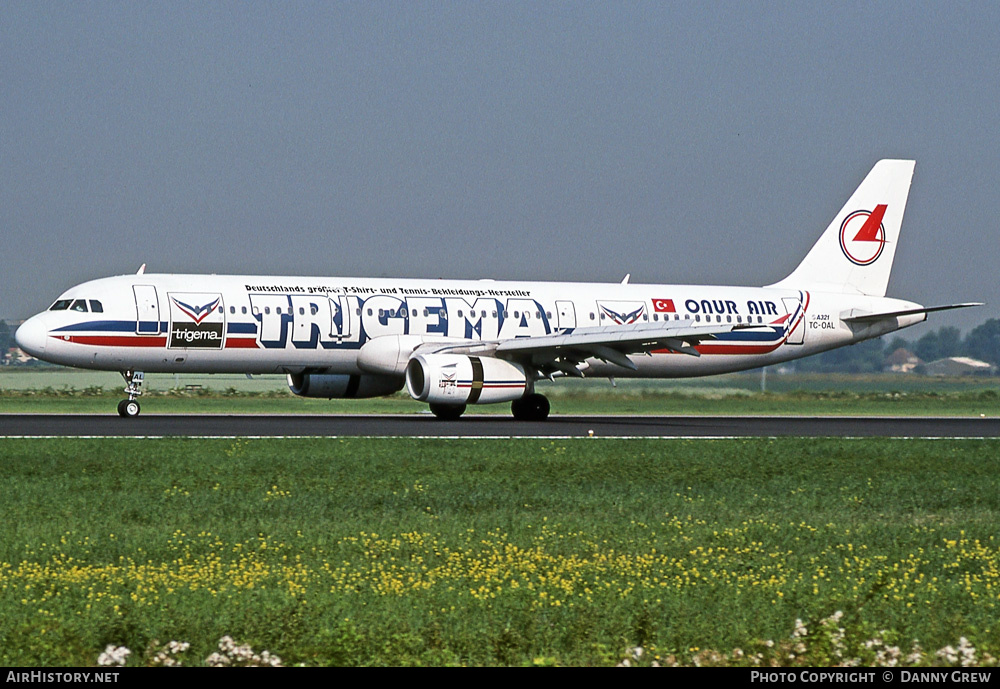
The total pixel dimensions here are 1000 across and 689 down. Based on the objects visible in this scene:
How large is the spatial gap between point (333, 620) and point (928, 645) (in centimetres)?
386

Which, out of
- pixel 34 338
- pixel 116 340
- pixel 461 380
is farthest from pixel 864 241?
pixel 34 338

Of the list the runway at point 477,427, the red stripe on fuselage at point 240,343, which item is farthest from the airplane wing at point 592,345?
the red stripe on fuselage at point 240,343

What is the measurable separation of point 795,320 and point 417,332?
42.5ft

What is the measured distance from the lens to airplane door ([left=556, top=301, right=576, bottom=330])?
39.5 metres

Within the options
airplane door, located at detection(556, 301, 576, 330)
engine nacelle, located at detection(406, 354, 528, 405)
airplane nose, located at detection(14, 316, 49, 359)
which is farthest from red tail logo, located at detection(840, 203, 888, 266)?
airplane nose, located at detection(14, 316, 49, 359)

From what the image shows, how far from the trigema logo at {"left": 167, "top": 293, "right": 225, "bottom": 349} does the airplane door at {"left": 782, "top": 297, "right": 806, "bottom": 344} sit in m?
18.1

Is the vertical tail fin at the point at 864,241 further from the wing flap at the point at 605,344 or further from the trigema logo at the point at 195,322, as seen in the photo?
the trigema logo at the point at 195,322

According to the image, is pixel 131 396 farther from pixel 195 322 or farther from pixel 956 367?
pixel 956 367

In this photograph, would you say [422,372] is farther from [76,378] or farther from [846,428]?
[76,378]

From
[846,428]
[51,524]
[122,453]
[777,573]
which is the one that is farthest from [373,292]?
[777,573]

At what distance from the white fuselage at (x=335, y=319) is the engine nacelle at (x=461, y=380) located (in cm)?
199

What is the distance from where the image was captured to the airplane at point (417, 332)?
34.6 m

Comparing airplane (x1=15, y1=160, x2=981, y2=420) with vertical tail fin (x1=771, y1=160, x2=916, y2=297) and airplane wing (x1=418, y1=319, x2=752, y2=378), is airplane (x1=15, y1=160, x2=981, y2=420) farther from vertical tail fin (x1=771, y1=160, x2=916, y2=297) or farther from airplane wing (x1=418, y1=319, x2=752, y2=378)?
vertical tail fin (x1=771, y1=160, x2=916, y2=297)

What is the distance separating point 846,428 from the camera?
35125mm
